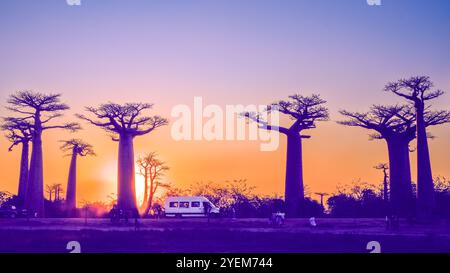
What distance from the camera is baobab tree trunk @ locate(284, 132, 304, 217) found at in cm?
3131

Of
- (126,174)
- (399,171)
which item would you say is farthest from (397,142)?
(126,174)

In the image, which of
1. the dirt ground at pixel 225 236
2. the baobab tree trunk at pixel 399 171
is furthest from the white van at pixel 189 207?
the baobab tree trunk at pixel 399 171

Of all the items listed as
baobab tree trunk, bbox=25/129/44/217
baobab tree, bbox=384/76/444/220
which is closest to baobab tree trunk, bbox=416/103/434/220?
baobab tree, bbox=384/76/444/220

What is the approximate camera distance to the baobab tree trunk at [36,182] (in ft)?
104

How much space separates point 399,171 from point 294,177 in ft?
15.8

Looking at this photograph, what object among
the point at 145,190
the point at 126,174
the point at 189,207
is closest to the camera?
the point at 189,207

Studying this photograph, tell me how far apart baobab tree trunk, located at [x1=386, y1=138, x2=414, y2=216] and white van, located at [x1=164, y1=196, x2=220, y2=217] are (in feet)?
26.6

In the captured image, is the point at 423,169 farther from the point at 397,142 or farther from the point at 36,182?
the point at 36,182

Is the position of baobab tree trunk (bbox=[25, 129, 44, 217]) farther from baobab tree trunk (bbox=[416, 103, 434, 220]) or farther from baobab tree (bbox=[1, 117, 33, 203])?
baobab tree trunk (bbox=[416, 103, 434, 220])

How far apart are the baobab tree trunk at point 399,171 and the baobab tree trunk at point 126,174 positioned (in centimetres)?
1195

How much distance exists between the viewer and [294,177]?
1248 inches

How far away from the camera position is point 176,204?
95.2ft

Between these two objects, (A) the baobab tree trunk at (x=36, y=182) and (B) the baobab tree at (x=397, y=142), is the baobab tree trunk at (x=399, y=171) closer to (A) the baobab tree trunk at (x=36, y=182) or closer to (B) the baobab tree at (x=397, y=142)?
(B) the baobab tree at (x=397, y=142)
